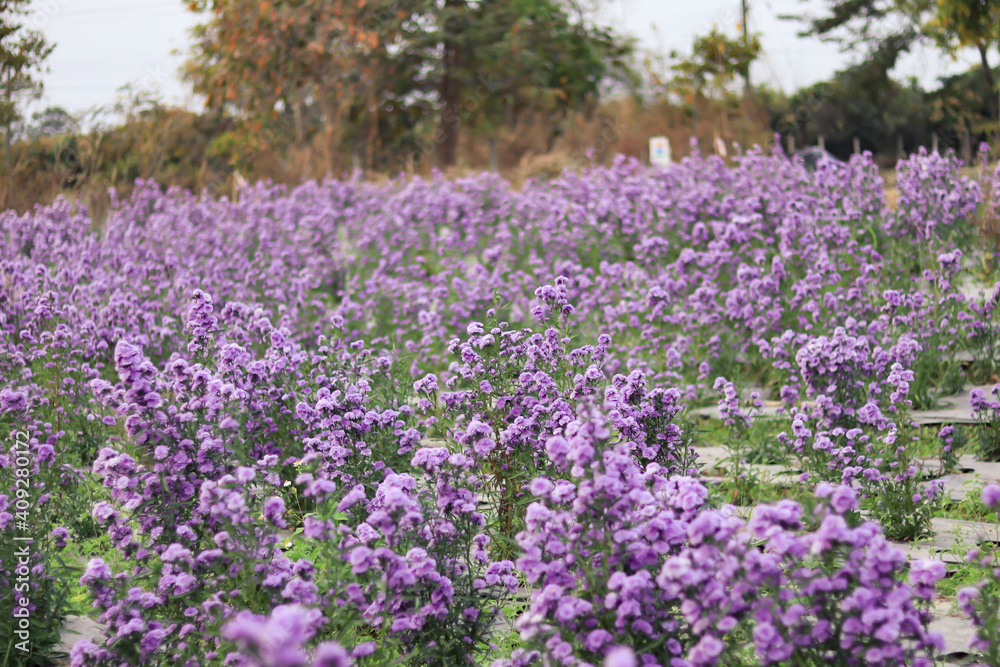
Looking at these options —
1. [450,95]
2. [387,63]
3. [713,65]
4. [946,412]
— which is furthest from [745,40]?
[946,412]

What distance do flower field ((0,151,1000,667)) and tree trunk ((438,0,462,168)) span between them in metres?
16.8

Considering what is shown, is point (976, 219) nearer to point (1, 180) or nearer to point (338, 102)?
point (1, 180)

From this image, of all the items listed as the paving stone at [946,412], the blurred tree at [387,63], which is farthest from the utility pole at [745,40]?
the paving stone at [946,412]

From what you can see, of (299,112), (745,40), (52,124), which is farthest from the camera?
(745,40)

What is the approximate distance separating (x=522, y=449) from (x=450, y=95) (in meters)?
22.4

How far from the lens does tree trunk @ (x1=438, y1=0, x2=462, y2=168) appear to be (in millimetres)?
24188

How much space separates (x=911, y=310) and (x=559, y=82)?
2555cm

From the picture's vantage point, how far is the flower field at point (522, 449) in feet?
7.12

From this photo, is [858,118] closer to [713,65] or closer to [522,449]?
[713,65]

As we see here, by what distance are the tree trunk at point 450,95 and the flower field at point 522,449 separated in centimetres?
1684

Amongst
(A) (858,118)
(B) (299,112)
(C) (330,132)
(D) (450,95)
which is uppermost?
(A) (858,118)

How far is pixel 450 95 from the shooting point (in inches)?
968

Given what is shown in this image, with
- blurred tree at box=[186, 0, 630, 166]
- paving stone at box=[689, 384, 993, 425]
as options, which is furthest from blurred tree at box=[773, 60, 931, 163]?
paving stone at box=[689, 384, 993, 425]

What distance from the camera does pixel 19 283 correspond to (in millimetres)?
5969
